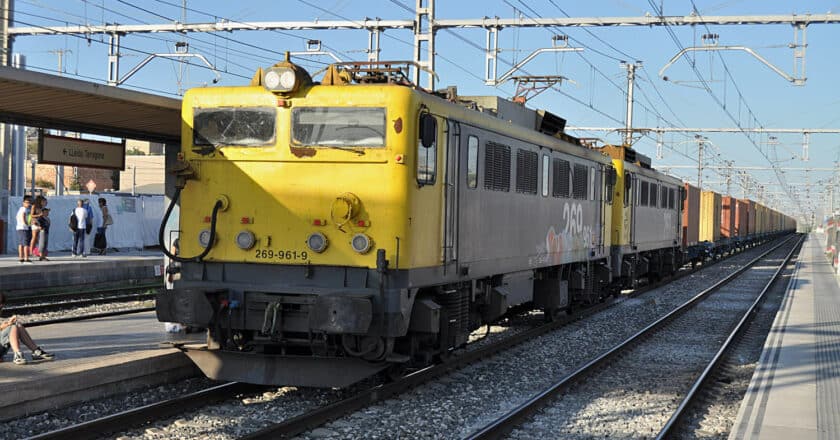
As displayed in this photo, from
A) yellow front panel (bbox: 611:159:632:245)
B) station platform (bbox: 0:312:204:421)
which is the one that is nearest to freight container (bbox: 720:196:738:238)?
yellow front panel (bbox: 611:159:632:245)

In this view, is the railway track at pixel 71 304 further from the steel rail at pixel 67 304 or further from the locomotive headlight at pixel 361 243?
the locomotive headlight at pixel 361 243

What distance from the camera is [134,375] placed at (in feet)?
31.0

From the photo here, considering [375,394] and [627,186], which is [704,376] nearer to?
[375,394]

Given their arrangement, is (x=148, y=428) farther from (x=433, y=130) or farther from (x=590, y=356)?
(x=590, y=356)

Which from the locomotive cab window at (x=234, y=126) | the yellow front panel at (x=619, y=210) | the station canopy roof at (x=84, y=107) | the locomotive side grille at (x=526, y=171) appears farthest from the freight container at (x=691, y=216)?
the locomotive cab window at (x=234, y=126)

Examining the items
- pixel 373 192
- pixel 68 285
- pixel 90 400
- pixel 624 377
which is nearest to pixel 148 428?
pixel 90 400

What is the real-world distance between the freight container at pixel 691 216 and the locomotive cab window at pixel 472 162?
2262 centimetres

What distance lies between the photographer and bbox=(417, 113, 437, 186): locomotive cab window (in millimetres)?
9289

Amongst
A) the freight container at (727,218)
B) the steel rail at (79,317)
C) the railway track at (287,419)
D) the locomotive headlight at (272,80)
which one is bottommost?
the railway track at (287,419)

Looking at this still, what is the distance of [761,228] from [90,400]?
227 feet

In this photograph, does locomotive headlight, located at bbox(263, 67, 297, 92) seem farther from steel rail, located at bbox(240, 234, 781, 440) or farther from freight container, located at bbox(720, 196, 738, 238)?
freight container, located at bbox(720, 196, 738, 238)

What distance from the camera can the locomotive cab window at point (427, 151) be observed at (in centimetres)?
929

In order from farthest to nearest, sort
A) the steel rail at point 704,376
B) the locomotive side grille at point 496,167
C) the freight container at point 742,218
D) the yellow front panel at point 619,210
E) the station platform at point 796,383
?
the freight container at point 742,218
the yellow front panel at point 619,210
the locomotive side grille at point 496,167
the steel rail at point 704,376
the station platform at point 796,383

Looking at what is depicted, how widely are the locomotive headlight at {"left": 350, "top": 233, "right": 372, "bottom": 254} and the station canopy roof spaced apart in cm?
328
